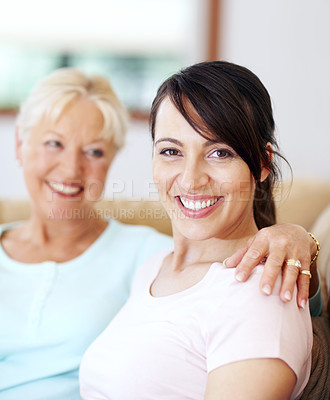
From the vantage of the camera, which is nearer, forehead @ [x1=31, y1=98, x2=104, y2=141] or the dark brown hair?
the dark brown hair

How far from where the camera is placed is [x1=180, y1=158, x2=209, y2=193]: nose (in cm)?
112

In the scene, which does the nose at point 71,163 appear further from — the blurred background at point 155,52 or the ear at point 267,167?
the blurred background at point 155,52

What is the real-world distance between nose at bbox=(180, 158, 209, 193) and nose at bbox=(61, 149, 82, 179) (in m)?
0.68

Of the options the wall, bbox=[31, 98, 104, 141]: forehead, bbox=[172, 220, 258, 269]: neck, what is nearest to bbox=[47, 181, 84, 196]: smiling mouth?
bbox=[31, 98, 104, 141]: forehead

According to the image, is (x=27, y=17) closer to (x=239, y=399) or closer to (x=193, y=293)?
(x=193, y=293)

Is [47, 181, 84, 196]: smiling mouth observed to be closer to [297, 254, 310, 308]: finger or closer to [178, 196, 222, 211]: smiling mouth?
[178, 196, 222, 211]: smiling mouth

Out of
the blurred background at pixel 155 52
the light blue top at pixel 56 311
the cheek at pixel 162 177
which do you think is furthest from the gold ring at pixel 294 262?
the blurred background at pixel 155 52

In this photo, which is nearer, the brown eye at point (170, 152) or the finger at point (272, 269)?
the finger at point (272, 269)

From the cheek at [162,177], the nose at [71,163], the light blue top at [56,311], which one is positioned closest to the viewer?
the cheek at [162,177]

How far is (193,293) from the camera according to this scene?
110 cm

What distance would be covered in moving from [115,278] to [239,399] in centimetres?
83

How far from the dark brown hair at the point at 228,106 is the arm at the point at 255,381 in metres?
0.43

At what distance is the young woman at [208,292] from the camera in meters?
0.92

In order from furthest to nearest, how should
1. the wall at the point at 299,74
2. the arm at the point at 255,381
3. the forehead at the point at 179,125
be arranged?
the wall at the point at 299,74, the forehead at the point at 179,125, the arm at the point at 255,381
